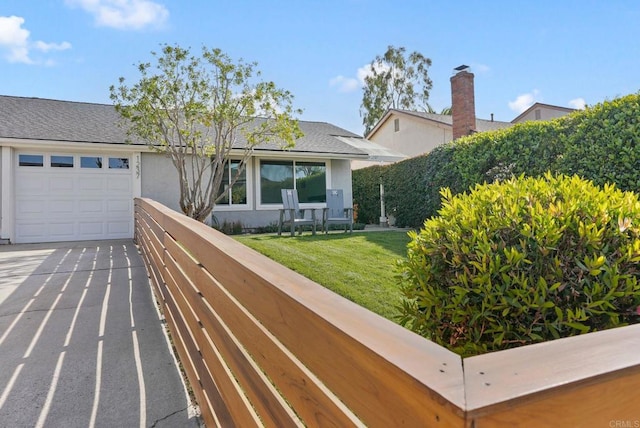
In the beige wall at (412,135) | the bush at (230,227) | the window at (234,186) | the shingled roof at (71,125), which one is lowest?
the bush at (230,227)

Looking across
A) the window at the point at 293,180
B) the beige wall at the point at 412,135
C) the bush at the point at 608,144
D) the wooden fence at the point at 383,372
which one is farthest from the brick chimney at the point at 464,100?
the wooden fence at the point at 383,372

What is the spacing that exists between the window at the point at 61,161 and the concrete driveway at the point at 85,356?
5.02 m

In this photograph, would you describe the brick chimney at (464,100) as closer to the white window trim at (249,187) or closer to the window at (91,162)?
the white window trim at (249,187)

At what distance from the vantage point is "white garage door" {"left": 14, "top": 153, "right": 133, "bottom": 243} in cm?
945

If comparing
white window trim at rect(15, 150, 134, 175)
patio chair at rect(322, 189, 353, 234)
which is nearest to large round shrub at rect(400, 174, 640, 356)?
patio chair at rect(322, 189, 353, 234)

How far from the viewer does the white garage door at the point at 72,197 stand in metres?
9.45

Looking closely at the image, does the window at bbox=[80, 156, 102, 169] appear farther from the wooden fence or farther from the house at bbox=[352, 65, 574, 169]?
the house at bbox=[352, 65, 574, 169]

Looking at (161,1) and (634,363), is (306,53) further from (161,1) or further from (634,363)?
(634,363)

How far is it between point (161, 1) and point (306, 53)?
21.0 feet

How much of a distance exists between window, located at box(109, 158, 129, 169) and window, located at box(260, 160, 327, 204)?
3.78 meters

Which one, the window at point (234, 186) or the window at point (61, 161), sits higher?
the window at point (61, 161)

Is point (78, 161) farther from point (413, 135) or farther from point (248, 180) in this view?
point (413, 135)

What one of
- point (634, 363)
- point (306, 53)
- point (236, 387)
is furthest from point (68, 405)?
point (306, 53)

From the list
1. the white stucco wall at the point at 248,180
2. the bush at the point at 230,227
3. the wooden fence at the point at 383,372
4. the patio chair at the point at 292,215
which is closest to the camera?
the wooden fence at the point at 383,372
